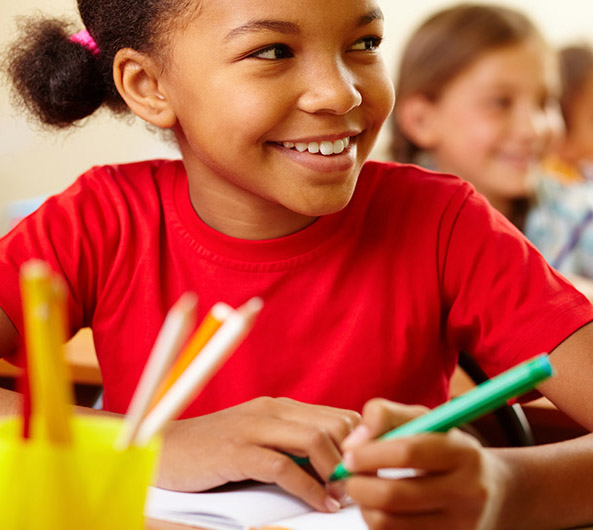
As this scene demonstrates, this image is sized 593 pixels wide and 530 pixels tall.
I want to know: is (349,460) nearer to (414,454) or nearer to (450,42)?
(414,454)

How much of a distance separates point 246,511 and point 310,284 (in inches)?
14.7

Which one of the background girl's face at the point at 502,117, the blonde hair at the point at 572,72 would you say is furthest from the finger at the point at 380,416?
the blonde hair at the point at 572,72

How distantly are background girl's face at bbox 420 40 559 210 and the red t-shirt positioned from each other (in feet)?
4.47

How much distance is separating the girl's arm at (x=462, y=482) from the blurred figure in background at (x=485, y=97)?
1579 millimetres

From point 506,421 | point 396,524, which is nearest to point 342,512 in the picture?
point 396,524

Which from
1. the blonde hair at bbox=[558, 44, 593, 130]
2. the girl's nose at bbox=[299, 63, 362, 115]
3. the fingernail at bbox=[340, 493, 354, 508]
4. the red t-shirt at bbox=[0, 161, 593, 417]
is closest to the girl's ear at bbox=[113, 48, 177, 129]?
the red t-shirt at bbox=[0, 161, 593, 417]

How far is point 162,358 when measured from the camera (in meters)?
0.47

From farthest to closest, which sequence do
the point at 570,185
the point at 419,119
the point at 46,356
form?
1. the point at 570,185
2. the point at 419,119
3. the point at 46,356

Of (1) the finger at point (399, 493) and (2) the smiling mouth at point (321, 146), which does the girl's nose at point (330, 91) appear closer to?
(2) the smiling mouth at point (321, 146)

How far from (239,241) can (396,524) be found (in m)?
0.53

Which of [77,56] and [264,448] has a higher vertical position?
[77,56]

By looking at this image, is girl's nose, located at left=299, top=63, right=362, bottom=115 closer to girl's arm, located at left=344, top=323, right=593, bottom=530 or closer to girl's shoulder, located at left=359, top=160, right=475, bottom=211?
girl's shoulder, located at left=359, top=160, right=475, bottom=211

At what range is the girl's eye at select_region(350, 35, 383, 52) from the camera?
0.98m

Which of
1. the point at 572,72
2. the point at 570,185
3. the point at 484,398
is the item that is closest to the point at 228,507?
the point at 484,398
